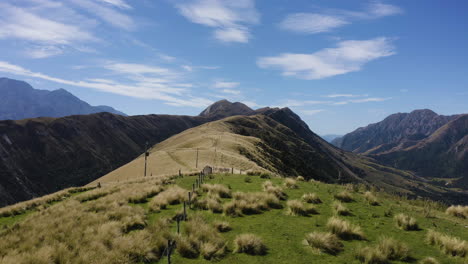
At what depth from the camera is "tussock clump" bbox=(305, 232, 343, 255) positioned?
31.2ft

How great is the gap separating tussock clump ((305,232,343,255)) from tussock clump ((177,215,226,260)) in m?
3.30

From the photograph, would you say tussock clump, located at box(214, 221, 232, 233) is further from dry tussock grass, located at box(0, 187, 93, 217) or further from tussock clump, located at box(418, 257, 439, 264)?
dry tussock grass, located at box(0, 187, 93, 217)

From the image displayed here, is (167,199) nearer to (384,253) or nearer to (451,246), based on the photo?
(384,253)

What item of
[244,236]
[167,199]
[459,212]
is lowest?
[167,199]

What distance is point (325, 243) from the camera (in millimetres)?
9562

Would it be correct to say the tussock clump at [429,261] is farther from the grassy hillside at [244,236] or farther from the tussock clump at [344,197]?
the tussock clump at [344,197]

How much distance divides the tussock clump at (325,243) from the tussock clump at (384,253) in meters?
0.87

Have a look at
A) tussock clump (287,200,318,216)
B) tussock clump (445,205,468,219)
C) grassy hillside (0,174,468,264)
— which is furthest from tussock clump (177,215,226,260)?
tussock clump (445,205,468,219)

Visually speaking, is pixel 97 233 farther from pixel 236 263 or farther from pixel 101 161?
pixel 101 161

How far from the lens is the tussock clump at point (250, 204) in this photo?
14.0 metres

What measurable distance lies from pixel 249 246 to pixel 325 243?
9.09 feet

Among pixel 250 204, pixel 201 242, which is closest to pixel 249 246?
pixel 201 242

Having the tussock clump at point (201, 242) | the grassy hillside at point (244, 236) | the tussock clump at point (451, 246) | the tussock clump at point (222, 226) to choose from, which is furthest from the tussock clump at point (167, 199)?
the tussock clump at point (451, 246)

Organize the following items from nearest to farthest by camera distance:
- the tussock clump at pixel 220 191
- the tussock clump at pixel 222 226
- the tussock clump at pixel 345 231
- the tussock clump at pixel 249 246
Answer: the tussock clump at pixel 249 246, the tussock clump at pixel 345 231, the tussock clump at pixel 222 226, the tussock clump at pixel 220 191
